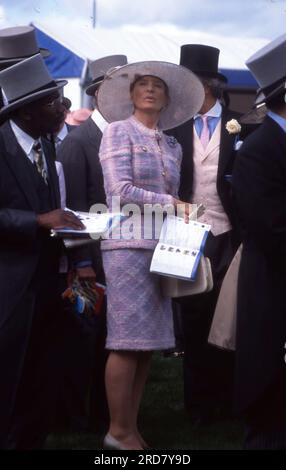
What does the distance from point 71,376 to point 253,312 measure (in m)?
2.29

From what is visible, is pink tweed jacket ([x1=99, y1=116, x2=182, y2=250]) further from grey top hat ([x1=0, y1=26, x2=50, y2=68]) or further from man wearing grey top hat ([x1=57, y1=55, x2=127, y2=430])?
grey top hat ([x1=0, y1=26, x2=50, y2=68])

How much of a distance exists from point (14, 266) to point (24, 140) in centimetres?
56

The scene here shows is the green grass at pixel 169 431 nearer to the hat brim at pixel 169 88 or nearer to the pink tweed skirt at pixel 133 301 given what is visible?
the pink tweed skirt at pixel 133 301

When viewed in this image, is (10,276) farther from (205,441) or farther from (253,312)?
(205,441)

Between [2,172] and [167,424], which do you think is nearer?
[2,172]

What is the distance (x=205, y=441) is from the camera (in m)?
6.23

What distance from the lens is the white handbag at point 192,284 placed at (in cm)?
542

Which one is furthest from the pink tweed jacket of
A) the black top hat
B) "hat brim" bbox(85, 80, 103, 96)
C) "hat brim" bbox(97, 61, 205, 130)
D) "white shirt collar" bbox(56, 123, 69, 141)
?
"white shirt collar" bbox(56, 123, 69, 141)

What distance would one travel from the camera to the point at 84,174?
612cm

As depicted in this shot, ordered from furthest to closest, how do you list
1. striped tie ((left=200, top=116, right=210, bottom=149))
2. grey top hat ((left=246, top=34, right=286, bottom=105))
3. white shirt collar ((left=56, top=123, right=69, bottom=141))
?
white shirt collar ((left=56, top=123, right=69, bottom=141))
striped tie ((left=200, top=116, right=210, bottom=149))
grey top hat ((left=246, top=34, right=286, bottom=105))

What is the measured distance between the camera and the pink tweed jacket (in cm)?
553

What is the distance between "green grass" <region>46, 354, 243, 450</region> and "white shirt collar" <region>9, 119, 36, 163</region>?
1899 mm

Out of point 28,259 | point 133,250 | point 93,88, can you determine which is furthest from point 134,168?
point 93,88

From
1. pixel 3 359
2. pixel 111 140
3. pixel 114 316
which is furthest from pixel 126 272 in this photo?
pixel 3 359
